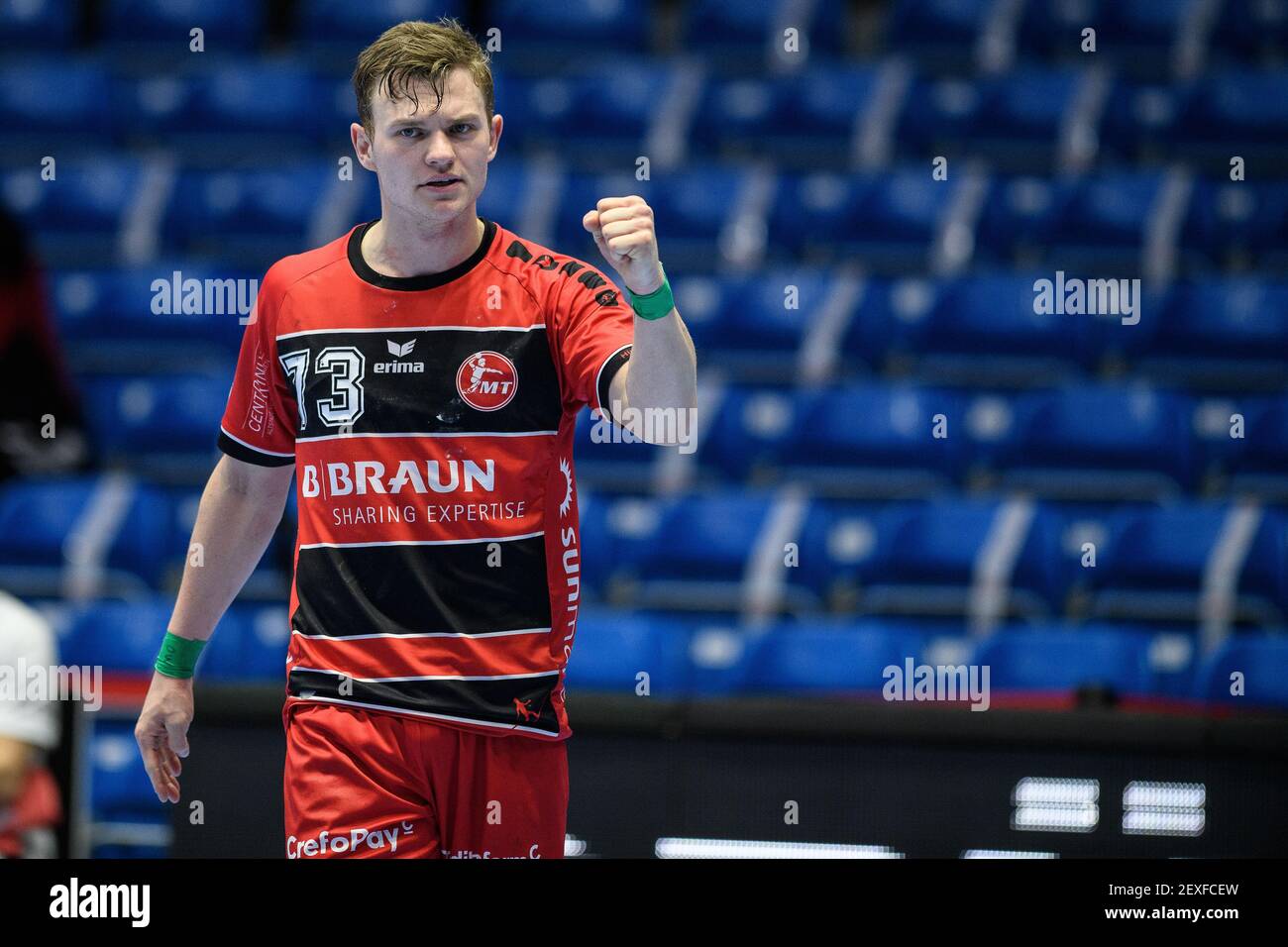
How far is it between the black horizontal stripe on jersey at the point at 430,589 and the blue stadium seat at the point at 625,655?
1.57m

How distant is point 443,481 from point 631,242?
485 millimetres

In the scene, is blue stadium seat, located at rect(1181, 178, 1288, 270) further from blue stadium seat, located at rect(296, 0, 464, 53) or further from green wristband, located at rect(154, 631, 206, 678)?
green wristband, located at rect(154, 631, 206, 678)

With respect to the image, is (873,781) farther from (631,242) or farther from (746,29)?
(746,29)

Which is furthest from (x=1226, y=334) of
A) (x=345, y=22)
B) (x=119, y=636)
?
(x=345, y=22)

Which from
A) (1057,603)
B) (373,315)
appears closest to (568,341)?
(373,315)

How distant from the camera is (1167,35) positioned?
6.67 metres

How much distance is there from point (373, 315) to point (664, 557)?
2.50 meters

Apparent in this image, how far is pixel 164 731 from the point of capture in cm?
275

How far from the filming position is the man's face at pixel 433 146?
249 cm

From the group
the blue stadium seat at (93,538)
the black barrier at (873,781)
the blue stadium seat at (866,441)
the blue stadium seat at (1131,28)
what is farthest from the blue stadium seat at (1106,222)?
the blue stadium seat at (93,538)

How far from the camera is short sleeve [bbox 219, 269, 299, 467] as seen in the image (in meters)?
2.65

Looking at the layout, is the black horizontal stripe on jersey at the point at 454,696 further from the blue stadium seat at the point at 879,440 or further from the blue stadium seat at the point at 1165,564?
the blue stadium seat at the point at 879,440

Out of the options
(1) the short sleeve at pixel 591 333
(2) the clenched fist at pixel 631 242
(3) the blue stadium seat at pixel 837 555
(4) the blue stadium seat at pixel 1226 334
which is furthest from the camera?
(4) the blue stadium seat at pixel 1226 334

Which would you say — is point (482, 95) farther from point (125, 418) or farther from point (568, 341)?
point (125, 418)
